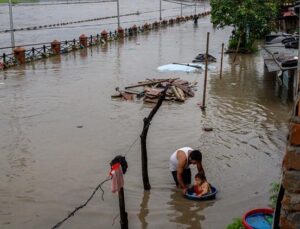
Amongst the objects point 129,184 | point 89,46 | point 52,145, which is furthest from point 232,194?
point 89,46

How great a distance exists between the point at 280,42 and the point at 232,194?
15.3m

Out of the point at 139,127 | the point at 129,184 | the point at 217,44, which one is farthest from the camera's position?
the point at 217,44

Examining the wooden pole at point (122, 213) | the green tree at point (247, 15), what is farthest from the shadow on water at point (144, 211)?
the green tree at point (247, 15)

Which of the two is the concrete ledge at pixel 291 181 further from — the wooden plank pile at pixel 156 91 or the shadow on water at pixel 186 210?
the wooden plank pile at pixel 156 91

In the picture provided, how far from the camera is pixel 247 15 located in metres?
29.2

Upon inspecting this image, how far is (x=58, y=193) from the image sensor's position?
381 inches

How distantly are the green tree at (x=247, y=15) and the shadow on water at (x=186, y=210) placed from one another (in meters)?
21.3

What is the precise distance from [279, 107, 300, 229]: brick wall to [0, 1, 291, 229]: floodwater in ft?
14.4

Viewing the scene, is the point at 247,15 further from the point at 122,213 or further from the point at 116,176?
the point at 116,176

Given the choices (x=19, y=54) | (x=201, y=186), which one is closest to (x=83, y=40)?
(x=19, y=54)

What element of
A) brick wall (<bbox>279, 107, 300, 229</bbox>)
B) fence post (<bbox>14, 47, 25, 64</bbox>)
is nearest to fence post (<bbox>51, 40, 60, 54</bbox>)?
fence post (<bbox>14, 47, 25, 64</bbox>)

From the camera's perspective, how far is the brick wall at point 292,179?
12.6 feet

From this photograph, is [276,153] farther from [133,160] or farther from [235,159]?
[133,160]

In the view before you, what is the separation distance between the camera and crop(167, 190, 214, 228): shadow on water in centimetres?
848
